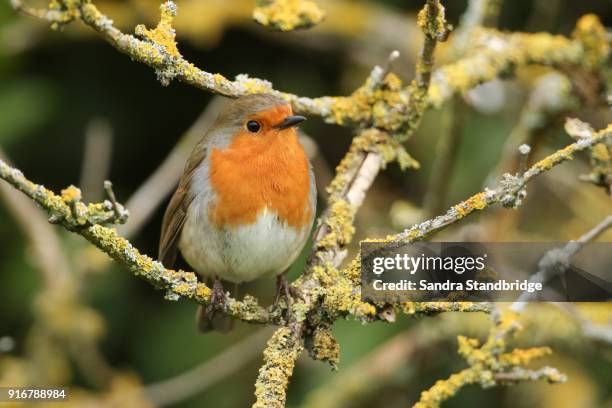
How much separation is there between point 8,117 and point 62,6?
2582 mm

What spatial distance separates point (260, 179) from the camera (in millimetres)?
3174

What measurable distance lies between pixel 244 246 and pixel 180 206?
1.44ft

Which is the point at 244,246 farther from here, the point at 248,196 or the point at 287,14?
the point at 287,14

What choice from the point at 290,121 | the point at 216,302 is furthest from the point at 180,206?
the point at 216,302

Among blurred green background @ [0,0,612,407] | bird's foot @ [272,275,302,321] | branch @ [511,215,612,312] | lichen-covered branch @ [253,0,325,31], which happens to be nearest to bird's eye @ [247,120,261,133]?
lichen-covered branch @ [253,0,325,31]

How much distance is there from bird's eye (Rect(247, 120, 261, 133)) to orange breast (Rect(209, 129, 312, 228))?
0.02 m

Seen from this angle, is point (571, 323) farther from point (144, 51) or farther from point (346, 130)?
point (144, 51)

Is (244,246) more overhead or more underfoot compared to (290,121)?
more underfoot

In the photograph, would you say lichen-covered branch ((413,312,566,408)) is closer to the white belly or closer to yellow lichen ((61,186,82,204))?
yellow lichen ((61,186,82,204))

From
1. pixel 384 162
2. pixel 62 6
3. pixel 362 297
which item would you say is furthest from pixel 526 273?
pixel 62 6

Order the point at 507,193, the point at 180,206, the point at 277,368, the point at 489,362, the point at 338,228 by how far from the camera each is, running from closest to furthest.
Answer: the point at 489,362 < the point at 507,193 < the point at 277,368 < the point at 338,228 < the point at 180,206

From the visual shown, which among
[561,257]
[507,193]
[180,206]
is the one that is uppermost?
[180,206]

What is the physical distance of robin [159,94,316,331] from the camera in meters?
3.12

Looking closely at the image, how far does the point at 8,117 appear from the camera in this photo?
4.46 m
